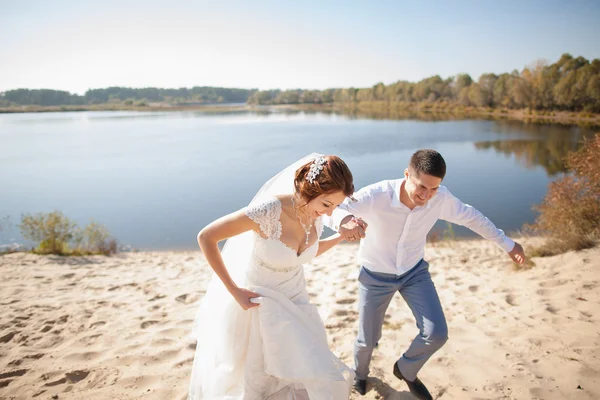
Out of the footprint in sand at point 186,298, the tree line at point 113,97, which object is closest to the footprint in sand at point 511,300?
the footprint in sand at point 186,298

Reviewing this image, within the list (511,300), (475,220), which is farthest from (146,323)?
(511,300)

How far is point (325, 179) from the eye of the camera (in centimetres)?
227

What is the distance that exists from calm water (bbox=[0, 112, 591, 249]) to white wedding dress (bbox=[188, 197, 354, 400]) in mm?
8440

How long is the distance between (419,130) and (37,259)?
36866mm

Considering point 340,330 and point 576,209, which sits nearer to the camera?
point 340,330

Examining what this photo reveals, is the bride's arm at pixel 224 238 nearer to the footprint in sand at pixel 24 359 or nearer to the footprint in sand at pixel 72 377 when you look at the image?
the footprint in sand at pixel 72 377

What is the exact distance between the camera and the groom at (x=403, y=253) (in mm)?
2850

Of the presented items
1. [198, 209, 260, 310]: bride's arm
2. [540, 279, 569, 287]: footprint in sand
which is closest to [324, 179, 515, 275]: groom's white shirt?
[198, 209, 260, 310]: bride's arm

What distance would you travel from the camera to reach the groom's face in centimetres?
267

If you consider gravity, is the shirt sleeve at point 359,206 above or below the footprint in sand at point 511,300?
above

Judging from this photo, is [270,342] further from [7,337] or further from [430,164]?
[7,337]

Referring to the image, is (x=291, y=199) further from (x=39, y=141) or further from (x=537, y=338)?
(x=39, y=141)

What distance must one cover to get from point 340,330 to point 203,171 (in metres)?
18.3

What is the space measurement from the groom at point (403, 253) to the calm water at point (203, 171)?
333 inches
